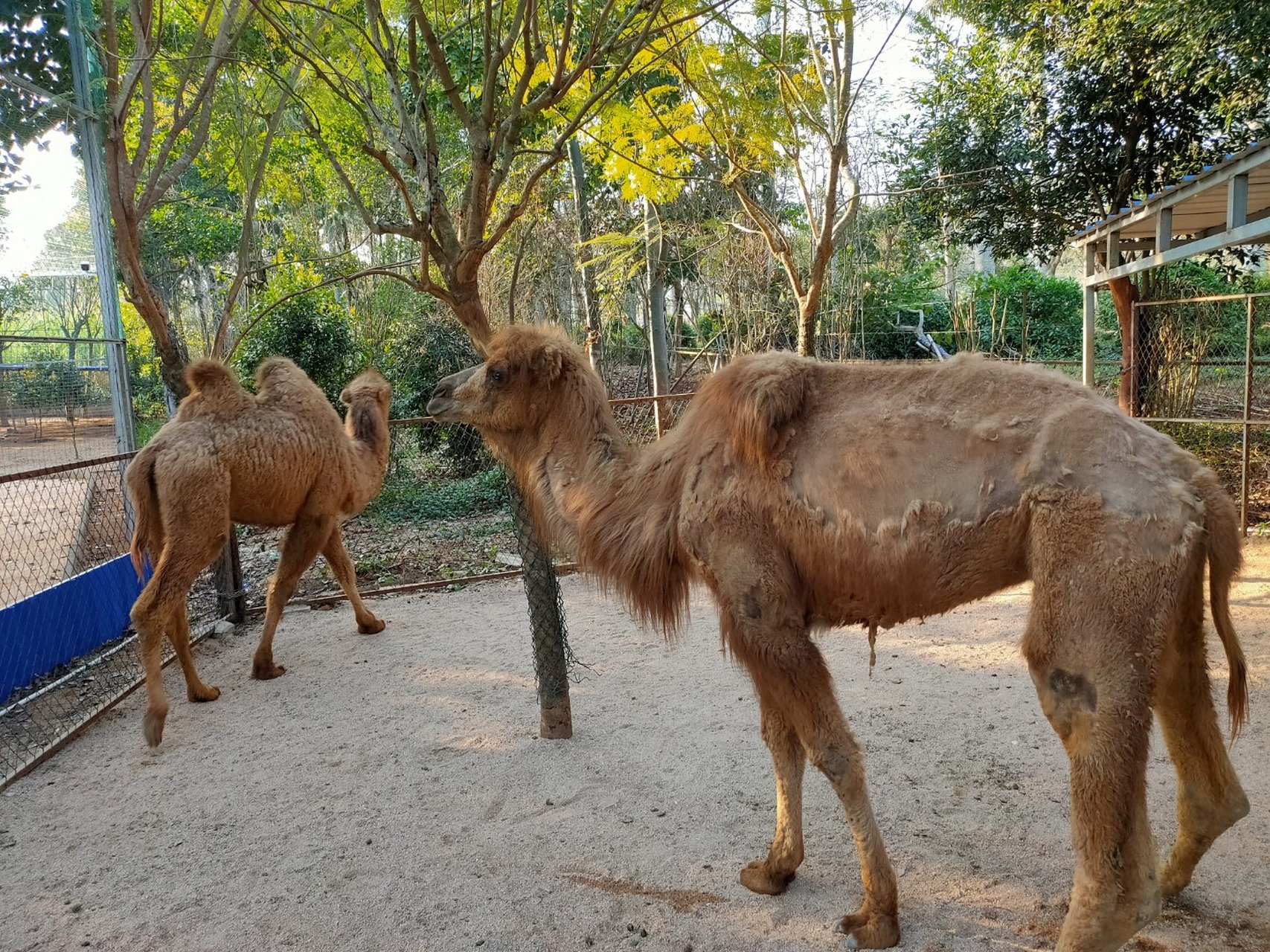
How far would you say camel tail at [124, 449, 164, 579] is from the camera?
17.1ft

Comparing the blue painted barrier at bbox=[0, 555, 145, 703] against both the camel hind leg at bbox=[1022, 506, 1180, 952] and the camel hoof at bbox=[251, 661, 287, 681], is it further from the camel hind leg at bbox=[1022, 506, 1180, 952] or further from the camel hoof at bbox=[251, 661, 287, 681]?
the camel hind leg at bbox=[1022, 506, 1180, 952]

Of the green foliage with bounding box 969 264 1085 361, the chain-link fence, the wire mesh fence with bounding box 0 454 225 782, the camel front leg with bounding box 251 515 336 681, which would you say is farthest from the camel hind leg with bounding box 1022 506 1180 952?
the green foliage with bounding box 969 264 1085 361

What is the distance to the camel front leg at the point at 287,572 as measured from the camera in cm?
577

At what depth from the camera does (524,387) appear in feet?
11.5

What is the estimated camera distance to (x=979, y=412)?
254cm

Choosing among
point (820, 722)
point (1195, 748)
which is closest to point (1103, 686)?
point (1195, 748)

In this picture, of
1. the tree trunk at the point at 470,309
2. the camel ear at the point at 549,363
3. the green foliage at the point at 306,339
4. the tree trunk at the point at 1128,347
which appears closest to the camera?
the camel ear at the point at 549,363

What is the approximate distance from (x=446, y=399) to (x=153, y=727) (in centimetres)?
283

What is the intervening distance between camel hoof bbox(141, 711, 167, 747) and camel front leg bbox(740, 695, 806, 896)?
345cm

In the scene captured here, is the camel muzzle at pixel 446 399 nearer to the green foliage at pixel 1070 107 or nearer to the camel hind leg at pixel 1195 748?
the camel hind leg at pixel 1195 748

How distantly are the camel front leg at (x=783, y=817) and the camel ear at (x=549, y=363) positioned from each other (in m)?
1.57

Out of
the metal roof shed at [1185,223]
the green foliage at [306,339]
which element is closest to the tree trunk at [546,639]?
the metal roof shed at [1185,223]

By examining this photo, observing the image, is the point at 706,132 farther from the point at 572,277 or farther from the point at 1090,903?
the point at 572,277

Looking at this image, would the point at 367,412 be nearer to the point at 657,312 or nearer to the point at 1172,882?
the point at 1172,882
